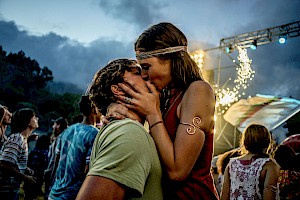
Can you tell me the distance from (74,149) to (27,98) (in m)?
45.4

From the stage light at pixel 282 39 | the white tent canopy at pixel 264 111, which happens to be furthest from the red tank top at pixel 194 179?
the stage light at pixel 282 39

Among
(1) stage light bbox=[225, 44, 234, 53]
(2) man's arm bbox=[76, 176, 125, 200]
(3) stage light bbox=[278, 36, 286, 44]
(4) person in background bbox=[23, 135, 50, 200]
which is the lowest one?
(4) person in background bbox=[23, 135, 50, 200]

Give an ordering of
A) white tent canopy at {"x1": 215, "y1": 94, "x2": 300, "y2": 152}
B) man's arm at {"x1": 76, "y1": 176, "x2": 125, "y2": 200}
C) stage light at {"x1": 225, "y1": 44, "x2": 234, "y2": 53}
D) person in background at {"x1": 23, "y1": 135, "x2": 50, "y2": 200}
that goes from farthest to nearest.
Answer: stage light at {"x1": 225, "y1": 44, "x2": 234, "y2": 53}
white tent canopy at {"x1": 215, "y1": 94, "x2": 300, "y2": 152}
person in background at {"x1": 23, "y1": 135, "x2": 50, "y2": 200}
man's arm at {"x1": 76, "y1": 176, "x2": 125, "y2": 200}

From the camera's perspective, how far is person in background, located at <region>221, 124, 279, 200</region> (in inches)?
152

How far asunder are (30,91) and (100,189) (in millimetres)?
50849

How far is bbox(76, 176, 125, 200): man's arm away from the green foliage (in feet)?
130

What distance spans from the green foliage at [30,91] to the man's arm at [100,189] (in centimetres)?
3954

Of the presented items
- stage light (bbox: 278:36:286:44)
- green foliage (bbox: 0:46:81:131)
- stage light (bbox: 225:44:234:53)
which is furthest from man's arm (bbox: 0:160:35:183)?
green foliage (bbox: 0:46:81:131)

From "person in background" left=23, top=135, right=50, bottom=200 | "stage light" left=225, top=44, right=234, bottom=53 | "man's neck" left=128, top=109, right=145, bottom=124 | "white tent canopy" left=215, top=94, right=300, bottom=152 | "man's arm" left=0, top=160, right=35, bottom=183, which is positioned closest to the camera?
"man's neck" left=128, top=109, right=145, bottom=124

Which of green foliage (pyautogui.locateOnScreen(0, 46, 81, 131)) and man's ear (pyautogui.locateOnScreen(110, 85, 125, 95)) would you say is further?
green foliage (pyautogui.locateOnScreen(0, 46, 81, 131))

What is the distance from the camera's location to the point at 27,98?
45969 mm

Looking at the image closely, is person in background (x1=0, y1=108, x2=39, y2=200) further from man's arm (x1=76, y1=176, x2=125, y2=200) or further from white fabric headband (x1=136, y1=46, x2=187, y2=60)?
man's arm (x1=76, y1=176, x2=125, y2=200)

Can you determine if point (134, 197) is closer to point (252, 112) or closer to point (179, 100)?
point (179, 100)

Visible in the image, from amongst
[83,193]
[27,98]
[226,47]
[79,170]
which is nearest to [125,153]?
[83,193]
